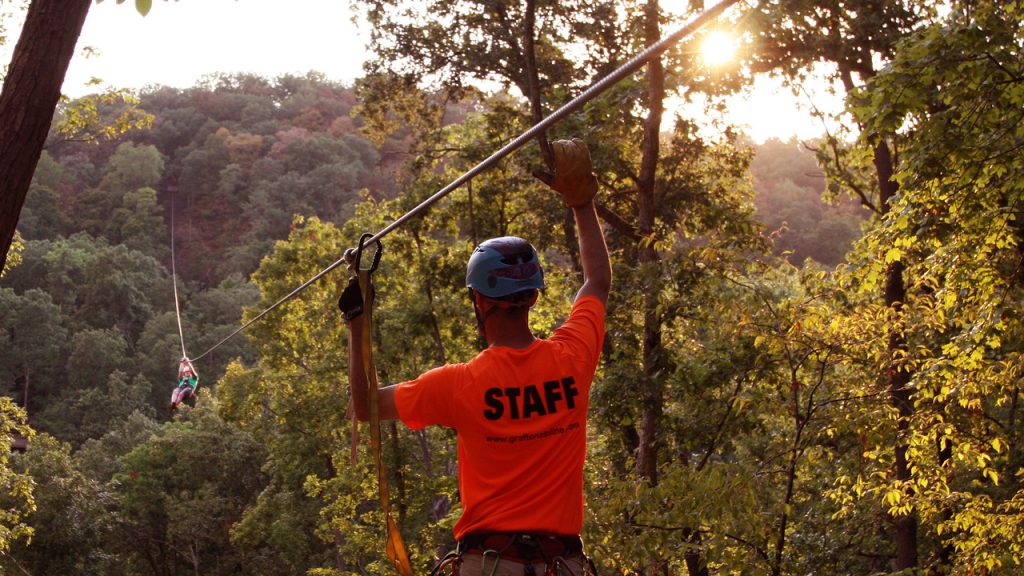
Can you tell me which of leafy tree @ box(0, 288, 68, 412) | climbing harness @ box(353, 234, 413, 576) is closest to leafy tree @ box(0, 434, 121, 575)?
leafy tree @ box(0, 288, 68, 412)

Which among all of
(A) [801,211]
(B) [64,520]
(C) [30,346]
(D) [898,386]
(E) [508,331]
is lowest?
(B) [64,520]

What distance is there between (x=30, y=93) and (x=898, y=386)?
37.5ft

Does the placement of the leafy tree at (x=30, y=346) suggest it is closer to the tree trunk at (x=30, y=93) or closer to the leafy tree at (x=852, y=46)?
the leafy tree at (x=852, y=46)

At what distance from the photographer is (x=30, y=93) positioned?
3.48 metres

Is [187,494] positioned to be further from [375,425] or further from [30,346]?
[375,425]

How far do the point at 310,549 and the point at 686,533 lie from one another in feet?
89.1

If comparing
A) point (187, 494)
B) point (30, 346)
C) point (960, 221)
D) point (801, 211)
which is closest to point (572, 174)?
point (960, 221)

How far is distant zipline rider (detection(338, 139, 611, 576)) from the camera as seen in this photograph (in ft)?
9.29

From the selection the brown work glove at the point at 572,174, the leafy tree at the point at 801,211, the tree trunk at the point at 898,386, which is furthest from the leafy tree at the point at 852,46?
the leafy tree at the point at 801,211

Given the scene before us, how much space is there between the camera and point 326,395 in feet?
92.6

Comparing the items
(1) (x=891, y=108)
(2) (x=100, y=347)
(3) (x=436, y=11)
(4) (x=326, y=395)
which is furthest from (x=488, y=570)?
(2) (x=100, y=347)

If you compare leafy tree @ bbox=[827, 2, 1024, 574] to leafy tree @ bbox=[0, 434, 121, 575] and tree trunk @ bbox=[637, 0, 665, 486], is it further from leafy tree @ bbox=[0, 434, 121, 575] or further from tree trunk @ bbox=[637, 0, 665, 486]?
leafy tree @ bbox=[0, 434, 121, 575]

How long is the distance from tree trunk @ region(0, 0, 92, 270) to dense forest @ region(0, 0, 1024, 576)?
4.72 ft

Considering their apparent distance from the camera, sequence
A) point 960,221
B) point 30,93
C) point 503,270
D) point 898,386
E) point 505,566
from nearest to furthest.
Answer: point 505,566, point 503,270, point 30,93, point 960,221, point 898,386
